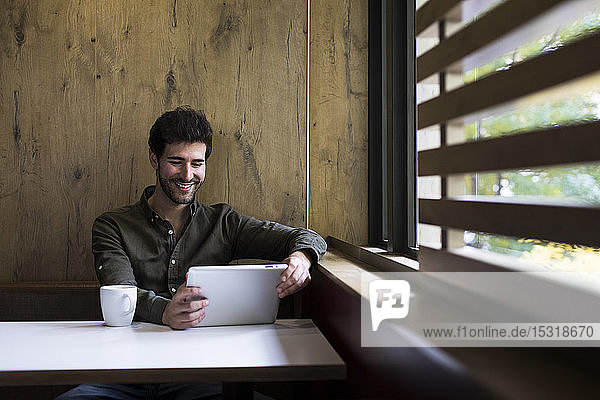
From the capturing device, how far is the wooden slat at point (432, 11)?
4.34 feet

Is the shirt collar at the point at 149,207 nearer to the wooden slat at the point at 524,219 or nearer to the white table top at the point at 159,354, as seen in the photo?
the white table top at the point at 159,354

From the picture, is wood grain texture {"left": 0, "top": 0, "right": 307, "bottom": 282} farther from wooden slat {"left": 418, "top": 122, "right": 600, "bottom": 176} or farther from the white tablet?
wooden slat {"left": 418, "top": 122, "right": 600, "bottom": 176}

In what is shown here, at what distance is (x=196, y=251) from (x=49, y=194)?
0.77 meters

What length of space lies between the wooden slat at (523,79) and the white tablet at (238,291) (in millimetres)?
668

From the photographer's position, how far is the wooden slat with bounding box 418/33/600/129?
0.74 m

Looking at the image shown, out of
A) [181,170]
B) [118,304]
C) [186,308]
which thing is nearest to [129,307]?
[118,304]

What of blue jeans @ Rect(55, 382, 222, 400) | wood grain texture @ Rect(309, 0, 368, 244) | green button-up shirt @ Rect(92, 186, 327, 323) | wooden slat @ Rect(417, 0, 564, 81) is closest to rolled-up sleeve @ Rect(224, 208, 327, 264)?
green button-up shirt @ Rect(92, 186, 327, 323)

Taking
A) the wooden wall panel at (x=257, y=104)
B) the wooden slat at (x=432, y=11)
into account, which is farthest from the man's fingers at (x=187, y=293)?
the wooden wall panel at (x=257, y=104)

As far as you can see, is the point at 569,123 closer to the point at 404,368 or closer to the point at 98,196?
the point at 404,368

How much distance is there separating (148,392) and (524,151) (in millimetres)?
1389

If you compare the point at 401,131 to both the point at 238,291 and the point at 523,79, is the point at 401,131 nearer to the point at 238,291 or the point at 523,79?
the point at 238,291

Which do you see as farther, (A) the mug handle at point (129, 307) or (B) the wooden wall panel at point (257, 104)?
(B) the wooden wall panel at point (257, 104)

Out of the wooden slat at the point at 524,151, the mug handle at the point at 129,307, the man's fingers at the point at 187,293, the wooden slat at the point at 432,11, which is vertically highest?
the wooden slat at the point at 432,11

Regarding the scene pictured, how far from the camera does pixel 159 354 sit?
1.44 metres
